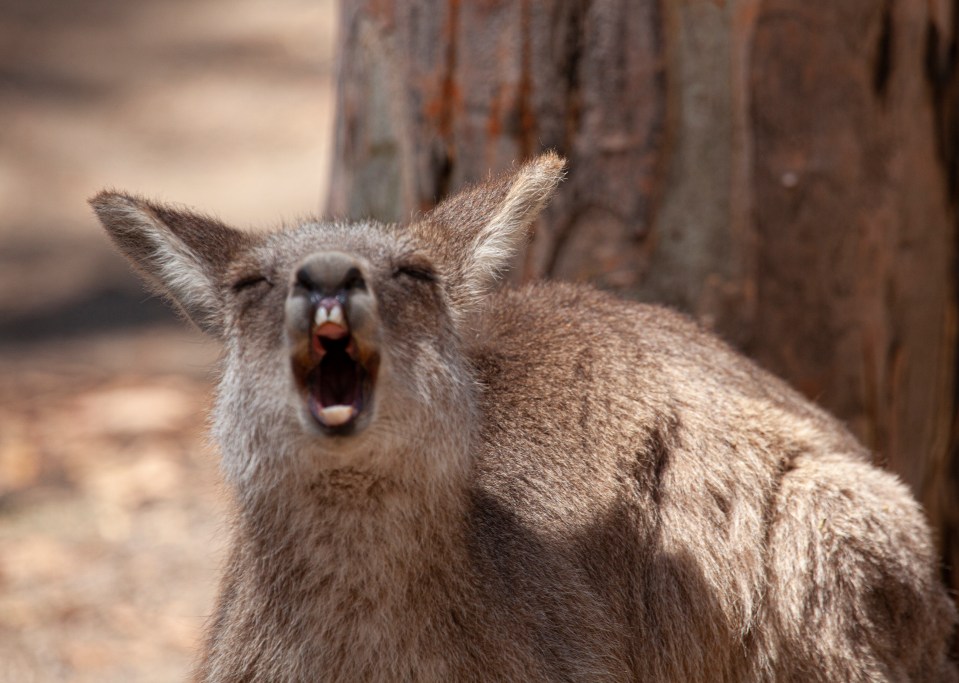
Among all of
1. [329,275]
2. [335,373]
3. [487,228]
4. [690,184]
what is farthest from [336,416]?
[690,184]

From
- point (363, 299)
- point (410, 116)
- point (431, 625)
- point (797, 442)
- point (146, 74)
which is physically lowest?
point (431, 625)

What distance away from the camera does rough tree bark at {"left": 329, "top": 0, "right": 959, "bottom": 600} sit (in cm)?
497

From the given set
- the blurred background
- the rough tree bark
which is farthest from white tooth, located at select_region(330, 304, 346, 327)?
the rough tree bark

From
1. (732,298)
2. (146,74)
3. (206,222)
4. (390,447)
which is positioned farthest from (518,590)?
(146,74)

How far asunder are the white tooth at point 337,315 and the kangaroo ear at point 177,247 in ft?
2.46

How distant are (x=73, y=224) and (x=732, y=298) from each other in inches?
312

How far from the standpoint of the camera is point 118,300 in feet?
34.5

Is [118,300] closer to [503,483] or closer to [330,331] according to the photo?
[503,483]

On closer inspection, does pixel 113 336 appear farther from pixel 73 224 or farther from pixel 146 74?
pixel 146 74

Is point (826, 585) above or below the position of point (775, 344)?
below

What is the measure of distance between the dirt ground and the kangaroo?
58 cm

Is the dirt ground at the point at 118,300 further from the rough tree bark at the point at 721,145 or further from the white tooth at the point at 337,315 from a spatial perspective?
the rough tree bark at the point at 721,145

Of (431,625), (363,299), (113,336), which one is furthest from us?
(113,336)

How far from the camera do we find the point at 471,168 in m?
5.20
